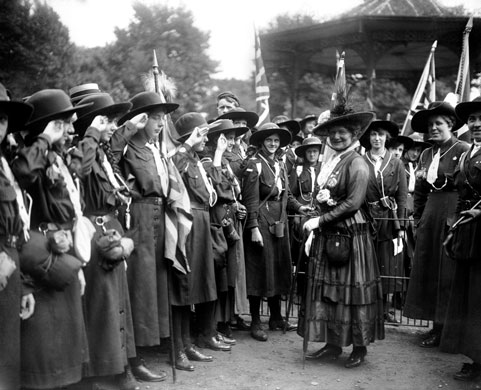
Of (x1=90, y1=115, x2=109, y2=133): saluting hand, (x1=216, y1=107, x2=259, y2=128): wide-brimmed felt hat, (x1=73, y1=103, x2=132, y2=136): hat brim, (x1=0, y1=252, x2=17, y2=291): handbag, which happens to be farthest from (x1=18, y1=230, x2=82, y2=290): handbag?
(x1=216, y1=107, x2=259, y2=128): wide-brimmed felt hat

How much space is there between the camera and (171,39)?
21062 mm

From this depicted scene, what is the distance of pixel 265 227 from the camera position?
22.7ft

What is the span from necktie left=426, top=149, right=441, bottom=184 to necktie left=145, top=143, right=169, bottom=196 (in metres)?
3.21

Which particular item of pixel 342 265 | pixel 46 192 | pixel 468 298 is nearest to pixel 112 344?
pixel 46 192

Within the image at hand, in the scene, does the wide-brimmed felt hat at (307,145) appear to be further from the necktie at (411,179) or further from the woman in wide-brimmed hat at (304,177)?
the necktie at (411,179)

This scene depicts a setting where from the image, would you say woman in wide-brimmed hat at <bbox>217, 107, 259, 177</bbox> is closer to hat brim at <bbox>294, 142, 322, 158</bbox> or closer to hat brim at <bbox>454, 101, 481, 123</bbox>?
hat brim at <bbox>294, 142, 322, 158</bbox>

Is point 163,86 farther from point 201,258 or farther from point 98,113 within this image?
point 201,258

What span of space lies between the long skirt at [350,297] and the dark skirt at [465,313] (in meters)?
0.68

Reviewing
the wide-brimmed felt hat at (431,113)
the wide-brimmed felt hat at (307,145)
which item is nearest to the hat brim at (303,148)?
the wide-brimmed felt hat at (307,145)

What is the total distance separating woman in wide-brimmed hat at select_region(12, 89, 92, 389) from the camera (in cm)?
389

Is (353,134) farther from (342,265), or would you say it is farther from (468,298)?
(468,298)

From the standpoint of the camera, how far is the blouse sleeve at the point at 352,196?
18.0 ft

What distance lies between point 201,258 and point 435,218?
2.84 meters

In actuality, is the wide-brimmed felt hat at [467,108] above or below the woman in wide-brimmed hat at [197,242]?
above
